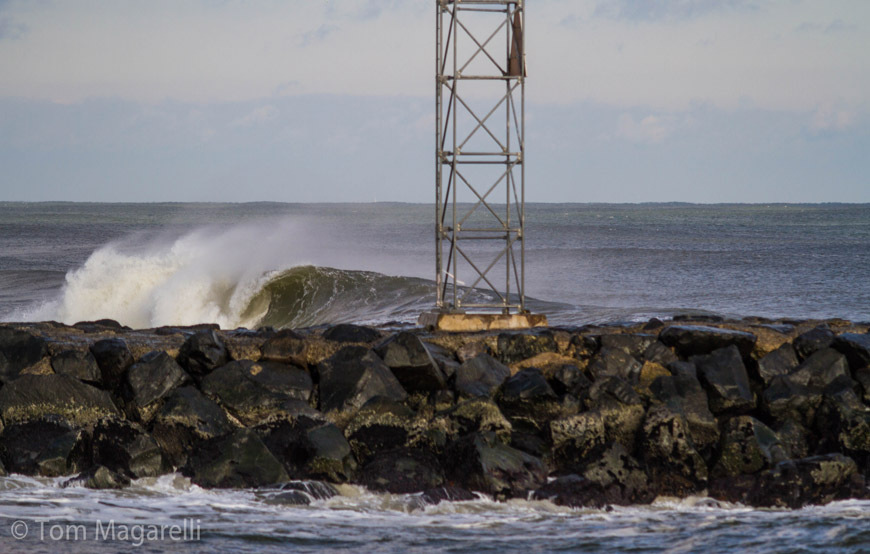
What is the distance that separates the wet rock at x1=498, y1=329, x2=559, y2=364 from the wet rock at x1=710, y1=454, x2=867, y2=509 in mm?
2729

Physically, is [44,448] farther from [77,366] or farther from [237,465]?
[237,465]

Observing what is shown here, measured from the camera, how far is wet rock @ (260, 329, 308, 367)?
29.9 feet

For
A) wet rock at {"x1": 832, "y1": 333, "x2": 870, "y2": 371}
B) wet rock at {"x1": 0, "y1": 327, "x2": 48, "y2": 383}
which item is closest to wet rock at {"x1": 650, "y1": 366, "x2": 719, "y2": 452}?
wet rock at {"x1": 832, "y1": 333, "x2": 870, "y2": 371}

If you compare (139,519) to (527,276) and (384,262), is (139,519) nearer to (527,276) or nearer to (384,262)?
(527,276)

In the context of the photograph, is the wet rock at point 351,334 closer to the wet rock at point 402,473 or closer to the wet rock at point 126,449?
the wet rock at point 402,473

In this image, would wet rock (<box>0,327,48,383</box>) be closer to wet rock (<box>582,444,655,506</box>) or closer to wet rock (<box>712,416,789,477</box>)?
wet rock (<box>582,444,655,506</box>)

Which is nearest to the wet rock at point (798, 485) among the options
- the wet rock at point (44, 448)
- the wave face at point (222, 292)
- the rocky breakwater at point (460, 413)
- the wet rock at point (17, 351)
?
the rocky breakwater at point (460, 413)

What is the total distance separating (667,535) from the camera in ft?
21.1

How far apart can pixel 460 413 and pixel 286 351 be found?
2.05 meters

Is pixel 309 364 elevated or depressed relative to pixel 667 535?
elevated

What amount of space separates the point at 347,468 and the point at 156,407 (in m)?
2.08

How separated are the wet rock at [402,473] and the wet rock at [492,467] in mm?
156

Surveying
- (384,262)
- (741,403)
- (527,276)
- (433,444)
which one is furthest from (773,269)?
(433,444)

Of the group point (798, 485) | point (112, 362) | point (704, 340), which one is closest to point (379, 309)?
point (704, 340)
